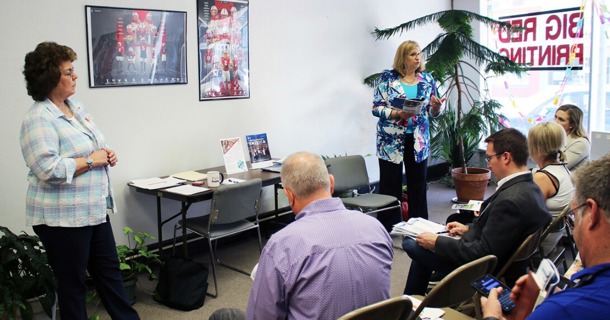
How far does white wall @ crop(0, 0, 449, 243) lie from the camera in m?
3.78

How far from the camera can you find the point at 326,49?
5809mm

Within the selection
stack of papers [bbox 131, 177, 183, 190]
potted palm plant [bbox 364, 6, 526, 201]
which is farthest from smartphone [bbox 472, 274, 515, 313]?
potted palm plant [bbox 364, 6, 526, 201]

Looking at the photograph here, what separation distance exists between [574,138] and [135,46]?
10.9 feet

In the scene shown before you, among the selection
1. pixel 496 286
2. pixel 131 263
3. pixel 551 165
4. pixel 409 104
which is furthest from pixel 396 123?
pixel 496 286

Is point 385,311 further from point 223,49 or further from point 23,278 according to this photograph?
point 223,49

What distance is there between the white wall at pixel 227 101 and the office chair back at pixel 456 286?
110 inches

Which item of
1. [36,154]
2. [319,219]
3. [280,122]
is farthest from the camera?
[280,122]

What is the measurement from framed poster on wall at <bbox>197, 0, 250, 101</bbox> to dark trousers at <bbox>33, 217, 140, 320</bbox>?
6.42ft

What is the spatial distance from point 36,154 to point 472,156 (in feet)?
19.0

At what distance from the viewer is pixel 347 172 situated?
5.16 m

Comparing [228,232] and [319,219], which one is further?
[228,232]

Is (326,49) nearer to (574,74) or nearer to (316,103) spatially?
(316,103)

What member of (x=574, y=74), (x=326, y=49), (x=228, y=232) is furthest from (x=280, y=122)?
(x=574, y=74)

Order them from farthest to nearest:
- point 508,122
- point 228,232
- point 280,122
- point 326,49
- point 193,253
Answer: point 508,122
point 326,49
point 280,122
point 193,253
point 228,232
